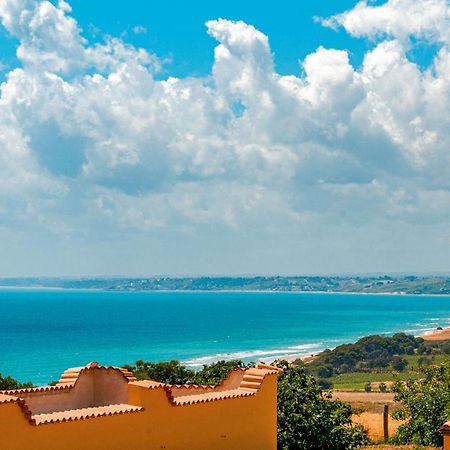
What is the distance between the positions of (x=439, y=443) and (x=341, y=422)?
4977mm

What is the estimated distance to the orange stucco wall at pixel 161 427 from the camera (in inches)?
495

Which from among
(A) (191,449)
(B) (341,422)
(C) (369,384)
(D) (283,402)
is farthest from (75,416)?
(C) (369,384)

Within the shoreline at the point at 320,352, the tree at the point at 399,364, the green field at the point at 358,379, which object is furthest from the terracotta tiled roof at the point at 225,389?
the tree at the point at 399,364

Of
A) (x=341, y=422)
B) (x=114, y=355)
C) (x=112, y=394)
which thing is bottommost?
(x=114, y=355)

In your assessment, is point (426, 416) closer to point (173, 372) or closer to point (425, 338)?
point (173, 372)

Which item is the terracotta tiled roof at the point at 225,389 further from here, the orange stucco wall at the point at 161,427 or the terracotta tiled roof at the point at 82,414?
the terracotta tiled roof at the point at 82,414

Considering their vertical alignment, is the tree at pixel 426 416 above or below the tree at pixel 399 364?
above

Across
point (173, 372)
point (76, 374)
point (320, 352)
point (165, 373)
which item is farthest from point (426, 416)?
point (320, 352)

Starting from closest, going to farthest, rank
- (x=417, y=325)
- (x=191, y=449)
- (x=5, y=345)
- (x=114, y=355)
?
(x=191, y=449) < (x=114, y=355) < (x=5, y=345) < (x=417, y=325)

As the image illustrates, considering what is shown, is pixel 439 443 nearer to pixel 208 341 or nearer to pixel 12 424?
pixel 12 424

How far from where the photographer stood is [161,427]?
578 inches

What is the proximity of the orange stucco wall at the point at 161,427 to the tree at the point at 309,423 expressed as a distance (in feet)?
19.8

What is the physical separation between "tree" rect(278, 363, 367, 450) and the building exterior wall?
610cm

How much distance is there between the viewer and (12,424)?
40.6 ft
